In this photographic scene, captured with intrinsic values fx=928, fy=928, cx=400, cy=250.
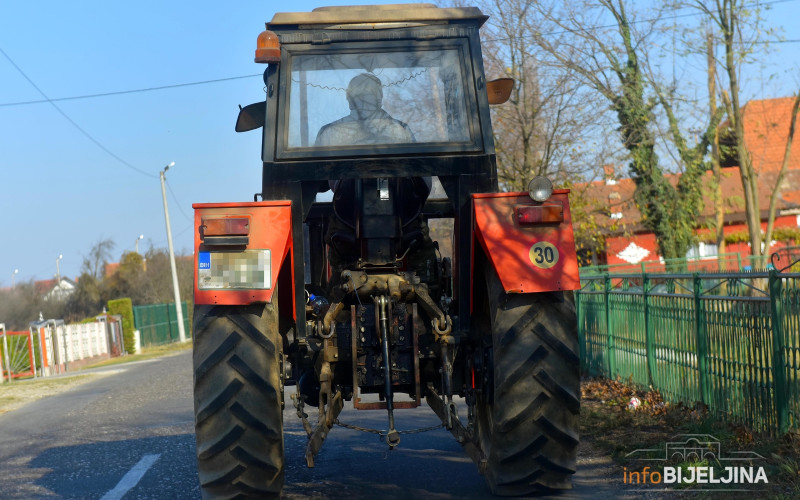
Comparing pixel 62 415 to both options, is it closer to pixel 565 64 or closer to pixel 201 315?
pixel 201 315

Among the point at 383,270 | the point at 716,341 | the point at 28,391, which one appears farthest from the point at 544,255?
the point at 28,391

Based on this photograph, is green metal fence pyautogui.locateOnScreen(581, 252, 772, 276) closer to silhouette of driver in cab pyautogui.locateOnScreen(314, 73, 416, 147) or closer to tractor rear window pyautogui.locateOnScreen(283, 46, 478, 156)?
tractor rear window pyautogui.locateOnScreen(283, 46, 478, 156)

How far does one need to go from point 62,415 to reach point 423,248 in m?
8.07

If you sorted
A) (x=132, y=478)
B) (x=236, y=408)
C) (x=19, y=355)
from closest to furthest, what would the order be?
(x=236, y=408), (x=132, y=478), (x=19, y=355)

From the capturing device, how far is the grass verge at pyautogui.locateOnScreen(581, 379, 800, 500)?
548 centimetres

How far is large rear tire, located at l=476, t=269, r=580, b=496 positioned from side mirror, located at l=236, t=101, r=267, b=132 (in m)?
2.14

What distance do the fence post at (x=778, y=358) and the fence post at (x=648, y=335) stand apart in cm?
294

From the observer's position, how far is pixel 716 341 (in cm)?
756

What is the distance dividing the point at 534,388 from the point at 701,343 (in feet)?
11.3

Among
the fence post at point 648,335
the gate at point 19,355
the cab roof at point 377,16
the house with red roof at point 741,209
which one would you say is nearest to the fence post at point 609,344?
the fence post at point 648,335

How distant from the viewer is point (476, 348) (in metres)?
5.67

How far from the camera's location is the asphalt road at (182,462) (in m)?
6.16

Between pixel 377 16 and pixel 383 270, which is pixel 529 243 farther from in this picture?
pixel 377 16

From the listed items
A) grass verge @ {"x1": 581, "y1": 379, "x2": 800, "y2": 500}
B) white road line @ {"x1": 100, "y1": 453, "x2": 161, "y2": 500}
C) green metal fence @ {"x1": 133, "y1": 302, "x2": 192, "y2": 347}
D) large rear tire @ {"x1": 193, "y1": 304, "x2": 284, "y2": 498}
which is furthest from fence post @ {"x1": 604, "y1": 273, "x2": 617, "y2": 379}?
green metal fence @ {"x1": 133, "y1": 302, "x2": 192, "y2": 347}
